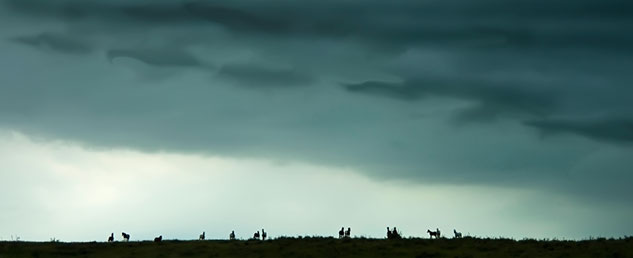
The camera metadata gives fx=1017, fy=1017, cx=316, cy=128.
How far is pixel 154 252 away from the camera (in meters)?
66.0

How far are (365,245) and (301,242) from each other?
4.32m

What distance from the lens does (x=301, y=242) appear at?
2657 inches

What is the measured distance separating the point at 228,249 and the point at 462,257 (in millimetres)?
15248

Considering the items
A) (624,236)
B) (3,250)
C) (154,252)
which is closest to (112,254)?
(154,252)

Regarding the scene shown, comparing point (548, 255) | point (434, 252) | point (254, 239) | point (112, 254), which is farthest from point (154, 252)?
point (548, 255)

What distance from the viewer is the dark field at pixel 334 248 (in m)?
63.6

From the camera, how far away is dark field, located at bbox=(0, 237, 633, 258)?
63594mm

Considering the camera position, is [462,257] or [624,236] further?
[624,236]

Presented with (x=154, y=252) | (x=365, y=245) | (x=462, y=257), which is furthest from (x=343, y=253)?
(x=154, y=252)

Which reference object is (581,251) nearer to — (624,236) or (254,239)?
(624,236)

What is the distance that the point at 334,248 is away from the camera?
2569 inches

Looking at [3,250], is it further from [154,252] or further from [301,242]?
[301,242]

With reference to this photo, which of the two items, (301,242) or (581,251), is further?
(301,242)

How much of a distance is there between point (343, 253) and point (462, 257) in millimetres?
7421
